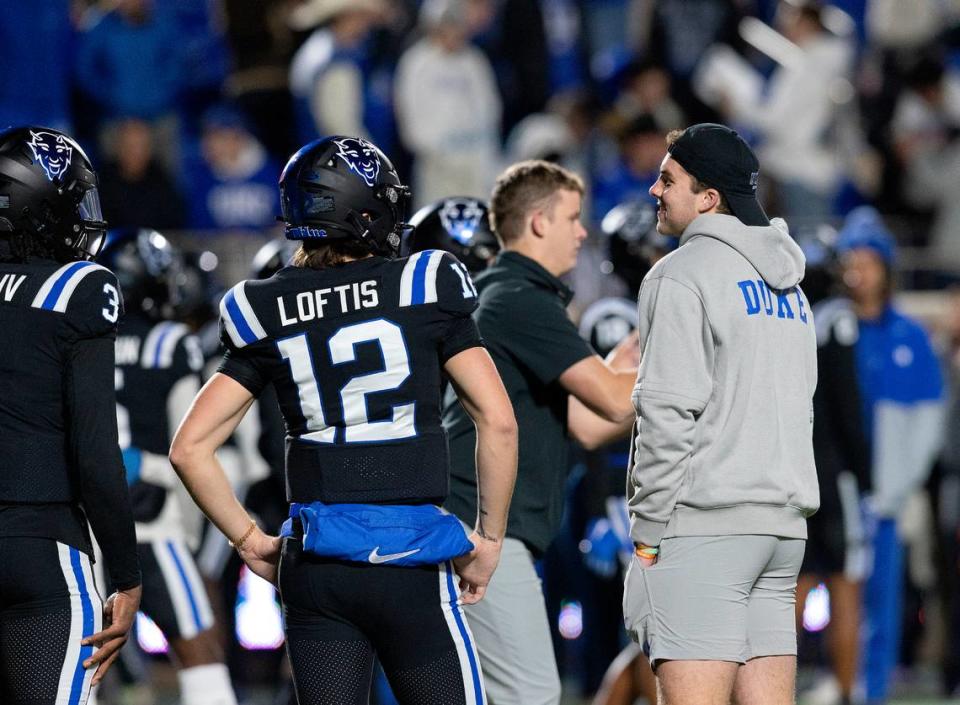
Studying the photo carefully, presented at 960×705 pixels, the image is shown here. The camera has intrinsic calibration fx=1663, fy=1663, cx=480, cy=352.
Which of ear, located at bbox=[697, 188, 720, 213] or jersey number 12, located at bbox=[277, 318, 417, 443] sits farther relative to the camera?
ear, located at bbox=[697, 188, 720, 213]

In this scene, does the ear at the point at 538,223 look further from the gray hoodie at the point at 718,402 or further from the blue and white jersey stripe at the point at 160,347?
the blue and white jersey stripe at the point at 160,347

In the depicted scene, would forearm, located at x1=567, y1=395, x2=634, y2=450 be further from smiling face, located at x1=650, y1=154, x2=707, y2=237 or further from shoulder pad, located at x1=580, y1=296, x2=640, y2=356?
shoulder pad, located at x1=580, y1=296, x2=640, y2=356

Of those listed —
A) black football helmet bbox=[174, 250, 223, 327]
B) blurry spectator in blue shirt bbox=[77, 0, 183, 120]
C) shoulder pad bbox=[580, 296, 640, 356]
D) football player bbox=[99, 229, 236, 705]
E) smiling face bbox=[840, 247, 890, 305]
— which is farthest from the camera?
blurry spectator in blue shirt bbox=[77, 0, 183, 120]

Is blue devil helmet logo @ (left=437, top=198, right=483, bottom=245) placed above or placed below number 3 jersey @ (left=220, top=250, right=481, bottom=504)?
above

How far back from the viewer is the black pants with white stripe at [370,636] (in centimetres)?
Answer: 411

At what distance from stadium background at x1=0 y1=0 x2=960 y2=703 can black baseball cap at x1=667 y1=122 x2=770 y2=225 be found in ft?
19.9

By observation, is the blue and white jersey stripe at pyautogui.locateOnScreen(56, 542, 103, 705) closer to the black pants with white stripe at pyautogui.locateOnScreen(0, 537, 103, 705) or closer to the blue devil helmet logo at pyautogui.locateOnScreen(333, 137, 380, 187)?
the black pants with white stripe at pyautogui.locateOnScreen(0, 537, 103, 705)

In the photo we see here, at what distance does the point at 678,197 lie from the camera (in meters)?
4.69

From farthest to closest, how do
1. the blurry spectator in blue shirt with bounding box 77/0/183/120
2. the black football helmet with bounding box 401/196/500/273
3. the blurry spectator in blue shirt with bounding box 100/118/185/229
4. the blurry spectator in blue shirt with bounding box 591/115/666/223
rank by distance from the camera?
the blurry spectator in blue shirt with bounding box 77/0/183/120 < the blurry spectator in blue shirt with bounding box 591/115/666/223 < the blurry spectator in blue shirt with bounding box 100/118/185/229 < the black football helmet with bounding box 401/196/500/273

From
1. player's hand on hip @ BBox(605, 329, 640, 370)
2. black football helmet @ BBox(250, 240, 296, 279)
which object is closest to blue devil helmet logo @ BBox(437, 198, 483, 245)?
player's hand on hip @ BBox(605, 329, 640, 370)

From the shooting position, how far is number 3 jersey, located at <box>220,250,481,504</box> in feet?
13.6

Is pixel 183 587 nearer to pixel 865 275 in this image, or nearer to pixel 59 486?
pixel 59 486

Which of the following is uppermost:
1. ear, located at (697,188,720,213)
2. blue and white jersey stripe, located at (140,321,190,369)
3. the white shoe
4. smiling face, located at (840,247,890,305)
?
ear, located at (697,188,720,213)

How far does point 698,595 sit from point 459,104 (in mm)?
7865
